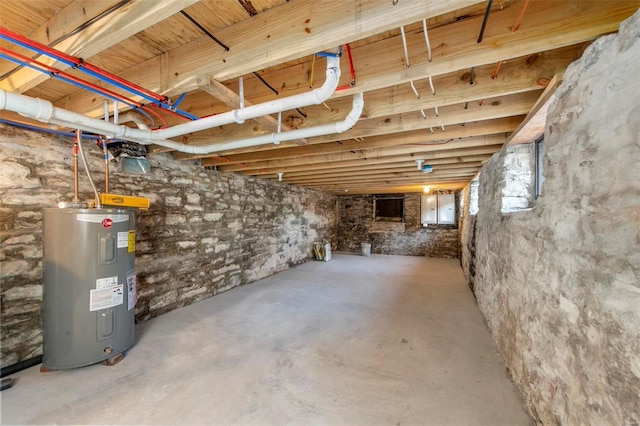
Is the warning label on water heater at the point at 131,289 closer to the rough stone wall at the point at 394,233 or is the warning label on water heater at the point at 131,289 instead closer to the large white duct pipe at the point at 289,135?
the large white duct pipe at the point at 289,135

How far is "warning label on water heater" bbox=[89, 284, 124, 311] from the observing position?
186cm

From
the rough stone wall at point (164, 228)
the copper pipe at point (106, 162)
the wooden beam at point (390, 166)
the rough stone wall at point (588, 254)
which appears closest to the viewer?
the rough stone wall at point (588, 254)

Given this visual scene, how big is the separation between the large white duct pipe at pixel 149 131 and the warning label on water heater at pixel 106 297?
3.82 ft

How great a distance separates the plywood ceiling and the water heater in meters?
0.84

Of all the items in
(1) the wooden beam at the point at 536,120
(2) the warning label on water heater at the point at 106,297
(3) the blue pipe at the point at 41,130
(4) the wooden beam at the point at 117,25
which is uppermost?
(4) the wooden beam at the point at 117,25

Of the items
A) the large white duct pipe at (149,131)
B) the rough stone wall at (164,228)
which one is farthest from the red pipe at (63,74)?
the rough stone wall at (164,228)

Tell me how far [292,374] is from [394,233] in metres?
6.38

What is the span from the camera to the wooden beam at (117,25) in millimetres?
910

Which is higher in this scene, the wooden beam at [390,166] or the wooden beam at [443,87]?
the wooden beam at [443,87]

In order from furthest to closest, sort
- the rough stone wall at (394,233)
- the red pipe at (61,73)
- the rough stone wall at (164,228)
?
1. the rough stone wall at (394,233)
2. the rough stone wall at (164,228)
3. the red pipe at (61,73)

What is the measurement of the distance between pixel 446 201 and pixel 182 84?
723 cm

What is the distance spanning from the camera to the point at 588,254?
40.7 inches

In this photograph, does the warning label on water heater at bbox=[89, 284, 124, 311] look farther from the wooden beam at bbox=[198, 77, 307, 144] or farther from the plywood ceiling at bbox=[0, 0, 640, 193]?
the wooden beam at bbox=[198, 77, 307, 144]

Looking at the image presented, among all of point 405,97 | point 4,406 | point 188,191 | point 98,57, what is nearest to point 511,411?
point 405,97
